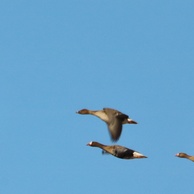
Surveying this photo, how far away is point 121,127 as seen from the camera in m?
59.8

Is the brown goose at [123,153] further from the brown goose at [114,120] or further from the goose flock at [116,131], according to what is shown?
the brown goose at [114,120]

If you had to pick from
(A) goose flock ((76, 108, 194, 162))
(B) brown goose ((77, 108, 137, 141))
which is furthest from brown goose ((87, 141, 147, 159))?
(B) brown goose ((77, 108, 137, 141))

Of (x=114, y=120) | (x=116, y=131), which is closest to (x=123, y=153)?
(x=116, y=131)

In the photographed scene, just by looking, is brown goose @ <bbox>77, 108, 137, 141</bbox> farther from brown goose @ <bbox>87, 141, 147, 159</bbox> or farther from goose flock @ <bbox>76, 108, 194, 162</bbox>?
brown goose @ <bbox>87, 141, 147, 159</bbox>

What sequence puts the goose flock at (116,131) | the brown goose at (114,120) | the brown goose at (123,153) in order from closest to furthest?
the brown goose at (114,120)
the goose flock at (116,131)
the brown goose at (123,153)

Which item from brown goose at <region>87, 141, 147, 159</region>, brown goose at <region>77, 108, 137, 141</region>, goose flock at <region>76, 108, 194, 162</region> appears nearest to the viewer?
brown goose at <region>77, 108, 137, 141</region>

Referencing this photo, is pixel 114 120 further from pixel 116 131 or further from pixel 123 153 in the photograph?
pixel 123 153

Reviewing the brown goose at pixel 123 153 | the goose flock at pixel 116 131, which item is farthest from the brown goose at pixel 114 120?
the brown goose at pixel 123 153

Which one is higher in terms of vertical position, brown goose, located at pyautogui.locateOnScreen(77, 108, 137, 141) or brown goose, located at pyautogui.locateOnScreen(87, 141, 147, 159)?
brown goose, located at pyautogui.locateOnScreen(77, 108, 137, 141)

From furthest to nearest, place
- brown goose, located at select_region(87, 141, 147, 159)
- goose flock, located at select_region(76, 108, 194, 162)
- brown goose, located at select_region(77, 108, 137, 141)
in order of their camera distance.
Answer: brown goose, located at select_region(87, 141, 147, 159)
goose flock, located at select_region(76, 108, 194, 162)
brown goose, located at select_region(77, 108, 137, 141)

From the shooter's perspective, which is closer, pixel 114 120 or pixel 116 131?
pixel 116 131

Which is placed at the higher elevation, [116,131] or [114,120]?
[114,120]

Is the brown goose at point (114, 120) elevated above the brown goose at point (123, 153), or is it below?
above

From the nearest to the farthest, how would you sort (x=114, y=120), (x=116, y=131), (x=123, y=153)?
(x=116, y=131) → (x=114, y=120) → (x=123, y=153)
